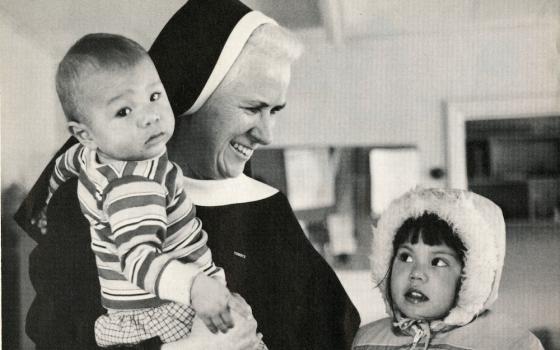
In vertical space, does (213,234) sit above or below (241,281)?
above

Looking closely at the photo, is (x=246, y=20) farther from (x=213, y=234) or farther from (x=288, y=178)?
(x=213, y=234)

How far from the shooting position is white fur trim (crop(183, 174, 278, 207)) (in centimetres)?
136

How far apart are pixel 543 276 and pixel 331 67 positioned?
0.62 meters

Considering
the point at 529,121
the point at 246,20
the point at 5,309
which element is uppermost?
the point at 246,20

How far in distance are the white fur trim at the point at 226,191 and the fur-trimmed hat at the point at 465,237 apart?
266 mm

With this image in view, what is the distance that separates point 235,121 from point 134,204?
28cm

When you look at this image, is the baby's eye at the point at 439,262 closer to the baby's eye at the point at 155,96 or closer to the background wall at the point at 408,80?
the background wall at the point at 408,80

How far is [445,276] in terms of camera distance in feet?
3.94

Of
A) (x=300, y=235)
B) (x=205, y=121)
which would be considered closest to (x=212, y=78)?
(x=205, y=121)

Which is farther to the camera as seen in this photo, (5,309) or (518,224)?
(5,309)

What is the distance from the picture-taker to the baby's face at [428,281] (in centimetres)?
120

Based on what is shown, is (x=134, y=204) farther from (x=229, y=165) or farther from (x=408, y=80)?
(x=408, y=80)

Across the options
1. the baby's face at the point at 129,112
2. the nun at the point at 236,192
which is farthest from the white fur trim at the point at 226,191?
the baby's face at the point at 129,112

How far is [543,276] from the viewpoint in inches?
49.9
